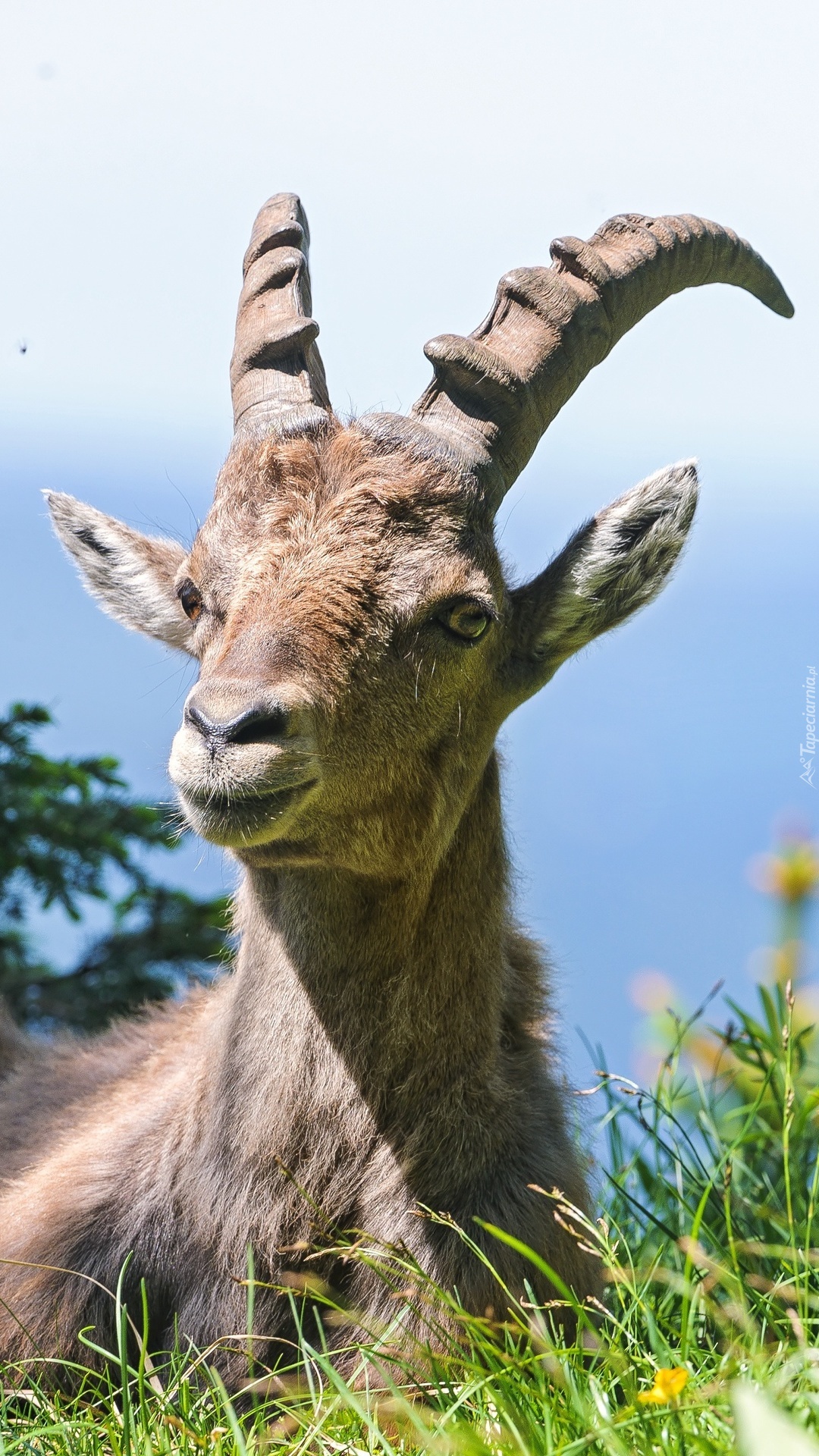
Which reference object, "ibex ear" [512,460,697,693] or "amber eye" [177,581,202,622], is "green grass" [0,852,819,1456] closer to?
"ibex ear" [512,460,697,693]

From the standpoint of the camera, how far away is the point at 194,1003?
5.66m

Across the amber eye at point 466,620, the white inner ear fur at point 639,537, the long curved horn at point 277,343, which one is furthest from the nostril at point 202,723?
the white inner ear fur at point 639,537

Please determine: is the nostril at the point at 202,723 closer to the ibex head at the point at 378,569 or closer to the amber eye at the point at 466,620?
the ibex head at the point at 378,569

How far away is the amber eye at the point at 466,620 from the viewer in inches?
164

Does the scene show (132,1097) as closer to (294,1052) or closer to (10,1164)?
(10,1164)

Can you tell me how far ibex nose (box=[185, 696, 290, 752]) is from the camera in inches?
135

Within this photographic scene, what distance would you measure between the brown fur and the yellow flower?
4.60ft

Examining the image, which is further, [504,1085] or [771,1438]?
[504,1085]

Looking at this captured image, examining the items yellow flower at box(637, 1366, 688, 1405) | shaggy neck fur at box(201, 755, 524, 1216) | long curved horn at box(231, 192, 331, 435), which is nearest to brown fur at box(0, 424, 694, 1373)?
shaggy neck fur at box(201, 755, 524, 1216)

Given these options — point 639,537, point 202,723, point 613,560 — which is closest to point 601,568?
point 613,560

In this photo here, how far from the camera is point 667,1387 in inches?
103

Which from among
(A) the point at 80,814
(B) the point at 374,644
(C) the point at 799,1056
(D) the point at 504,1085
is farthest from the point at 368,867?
(A) the point at 80,814

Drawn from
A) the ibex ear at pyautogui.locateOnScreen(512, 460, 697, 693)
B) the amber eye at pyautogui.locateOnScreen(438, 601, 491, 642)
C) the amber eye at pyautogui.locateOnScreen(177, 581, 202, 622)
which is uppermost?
the ibex ear at pyautogui.locateOnScreen(512, 460, 697, 693)

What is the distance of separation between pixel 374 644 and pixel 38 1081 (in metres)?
3.03
